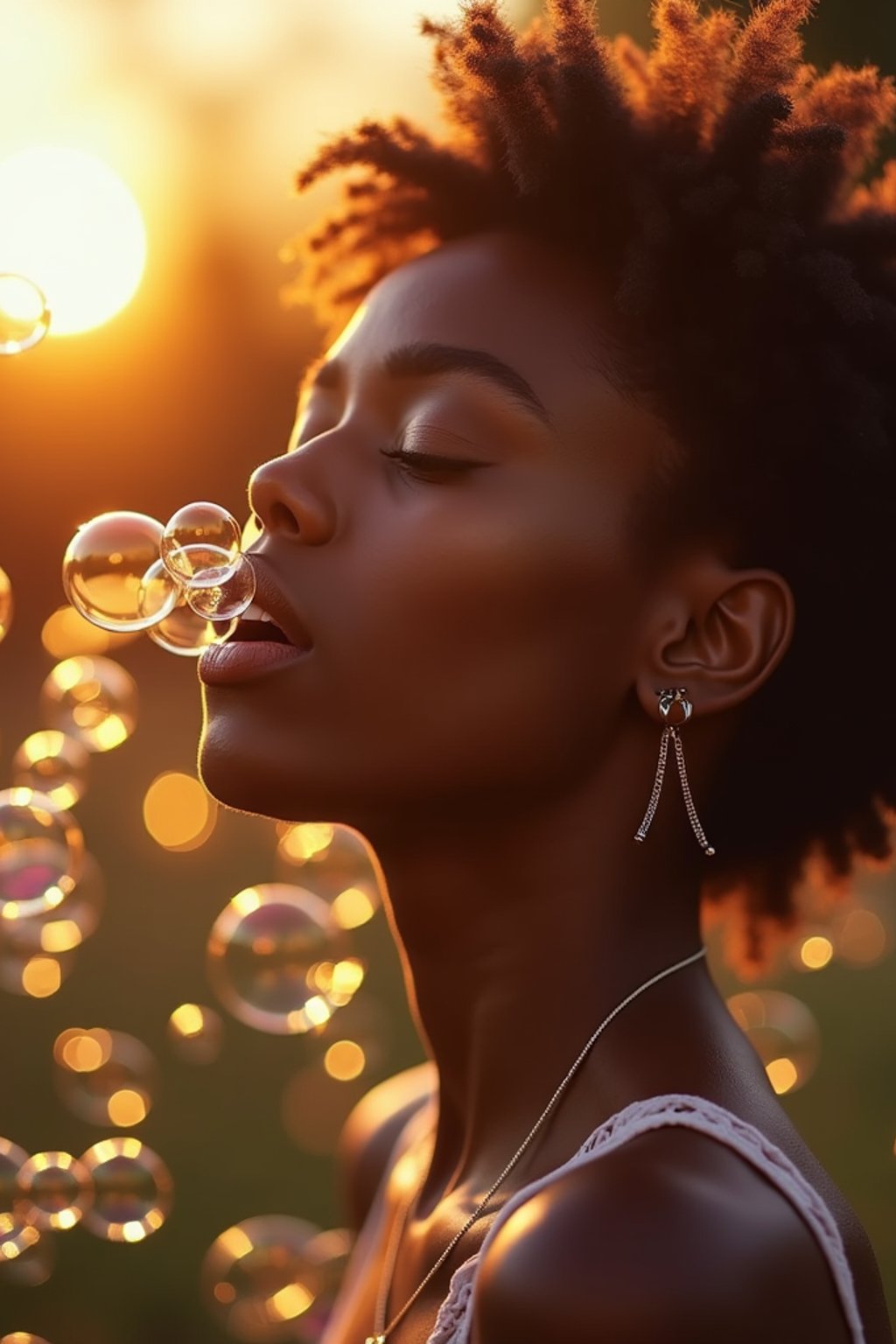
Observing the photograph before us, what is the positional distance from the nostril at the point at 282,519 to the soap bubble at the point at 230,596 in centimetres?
6

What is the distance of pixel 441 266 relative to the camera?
2.53m

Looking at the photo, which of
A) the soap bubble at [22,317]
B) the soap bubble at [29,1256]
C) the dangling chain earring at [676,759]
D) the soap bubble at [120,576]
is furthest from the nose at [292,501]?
the soap bubble at [29,1256]

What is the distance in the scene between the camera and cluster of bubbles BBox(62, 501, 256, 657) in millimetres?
2451

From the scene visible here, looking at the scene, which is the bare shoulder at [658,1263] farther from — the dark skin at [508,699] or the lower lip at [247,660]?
the lower lip at [247,660]

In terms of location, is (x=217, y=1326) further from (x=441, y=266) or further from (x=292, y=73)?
(x=292, y=73)

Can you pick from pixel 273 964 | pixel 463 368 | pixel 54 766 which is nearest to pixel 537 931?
pixel 463 368

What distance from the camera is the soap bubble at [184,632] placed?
8.54ft

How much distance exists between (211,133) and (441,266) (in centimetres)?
1905

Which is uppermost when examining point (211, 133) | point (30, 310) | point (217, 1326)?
point (211, 133)

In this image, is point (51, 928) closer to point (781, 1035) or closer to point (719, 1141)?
point (781, 1035)

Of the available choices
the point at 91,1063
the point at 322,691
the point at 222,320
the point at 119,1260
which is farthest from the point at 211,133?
the point at 322,691

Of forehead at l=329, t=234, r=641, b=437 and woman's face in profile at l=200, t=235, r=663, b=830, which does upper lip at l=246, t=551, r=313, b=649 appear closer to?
woman's face in profile at l=200, t=235, r=663, b=830

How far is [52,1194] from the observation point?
3045 mm

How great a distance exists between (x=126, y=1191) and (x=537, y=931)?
1.25 metres
